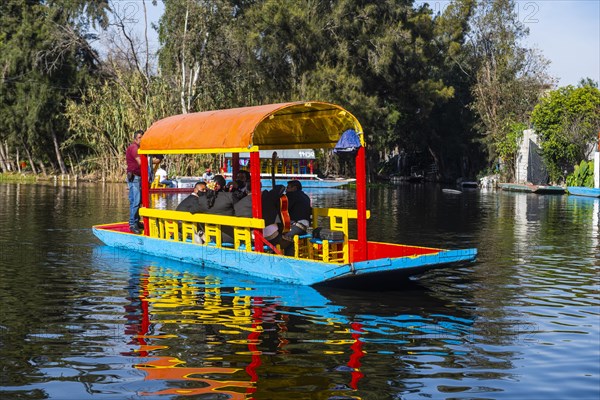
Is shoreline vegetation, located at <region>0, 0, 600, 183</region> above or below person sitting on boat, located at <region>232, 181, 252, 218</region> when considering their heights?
above

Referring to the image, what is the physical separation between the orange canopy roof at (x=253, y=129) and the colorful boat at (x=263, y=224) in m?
0.02

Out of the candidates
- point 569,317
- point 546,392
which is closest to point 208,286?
point 569,317

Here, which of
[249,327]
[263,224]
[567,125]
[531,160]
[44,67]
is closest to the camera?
[249,327]

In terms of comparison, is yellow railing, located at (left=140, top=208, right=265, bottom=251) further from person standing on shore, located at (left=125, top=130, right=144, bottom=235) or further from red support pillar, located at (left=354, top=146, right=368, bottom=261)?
red support pillar, located at (left=354, top=146, right=368, bottom=261)

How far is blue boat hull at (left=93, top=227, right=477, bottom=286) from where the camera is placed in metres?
12.3

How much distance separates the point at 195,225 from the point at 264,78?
40.3 meters

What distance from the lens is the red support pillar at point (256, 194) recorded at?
1411 centimetres

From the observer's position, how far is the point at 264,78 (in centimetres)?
5566

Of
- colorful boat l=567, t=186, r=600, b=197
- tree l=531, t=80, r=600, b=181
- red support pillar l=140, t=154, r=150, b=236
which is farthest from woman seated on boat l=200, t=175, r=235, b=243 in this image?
tree l=531, t=80, r=600, b=181

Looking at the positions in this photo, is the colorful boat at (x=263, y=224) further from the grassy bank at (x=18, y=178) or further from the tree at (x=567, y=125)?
the grassy bank at (x=18, y=178)

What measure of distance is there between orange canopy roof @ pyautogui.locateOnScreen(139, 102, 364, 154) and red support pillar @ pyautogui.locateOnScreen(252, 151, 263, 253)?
20cm


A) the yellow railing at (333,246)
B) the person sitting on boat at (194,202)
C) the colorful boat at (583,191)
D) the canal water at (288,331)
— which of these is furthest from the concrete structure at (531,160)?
the yellow railing at (333,246)

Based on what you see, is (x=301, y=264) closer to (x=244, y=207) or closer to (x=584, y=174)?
(x=244, y=207)

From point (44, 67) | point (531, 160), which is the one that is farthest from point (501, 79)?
point (44, 67)
